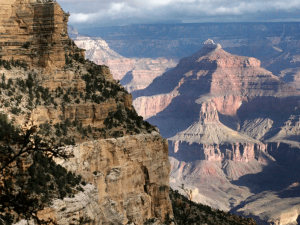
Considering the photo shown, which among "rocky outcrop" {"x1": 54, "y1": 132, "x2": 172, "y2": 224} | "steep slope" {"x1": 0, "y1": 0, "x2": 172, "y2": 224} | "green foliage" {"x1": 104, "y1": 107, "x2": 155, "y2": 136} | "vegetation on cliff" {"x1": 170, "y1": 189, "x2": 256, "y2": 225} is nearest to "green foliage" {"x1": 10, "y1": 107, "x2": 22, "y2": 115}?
"steep slope" {"x1": 0, "y1": 0, "x2": 172, "y2": 224}

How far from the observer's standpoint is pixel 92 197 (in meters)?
39.6

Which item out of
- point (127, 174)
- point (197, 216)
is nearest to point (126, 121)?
point (127, 174)

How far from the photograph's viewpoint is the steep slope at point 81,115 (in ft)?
134

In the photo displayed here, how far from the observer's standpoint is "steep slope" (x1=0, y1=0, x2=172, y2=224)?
40.7 metres

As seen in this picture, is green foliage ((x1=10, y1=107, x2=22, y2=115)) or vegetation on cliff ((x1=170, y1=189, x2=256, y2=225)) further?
vegetation on cliff ((x1=170, y1=189, x2=256, y2=225))

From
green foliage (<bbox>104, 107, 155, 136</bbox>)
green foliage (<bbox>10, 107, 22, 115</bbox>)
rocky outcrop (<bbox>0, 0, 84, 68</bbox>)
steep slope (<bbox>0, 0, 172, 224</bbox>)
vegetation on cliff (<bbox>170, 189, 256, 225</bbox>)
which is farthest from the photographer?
vegetation on cliff (<bbox>170, 189, 256, 225</bbox>)

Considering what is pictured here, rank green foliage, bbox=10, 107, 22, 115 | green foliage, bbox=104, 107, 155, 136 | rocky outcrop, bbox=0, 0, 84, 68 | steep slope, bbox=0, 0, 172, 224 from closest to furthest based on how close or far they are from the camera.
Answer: green foliage, bbox=10, 107, 22, 115 < steep slope, bbox=0, 0, 172, 224 < rocky outcrop, bbox=0, 0, 84, 68 < green foliage, bbox=104, 107, 155, 136

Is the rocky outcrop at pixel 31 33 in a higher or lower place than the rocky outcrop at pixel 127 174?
higher

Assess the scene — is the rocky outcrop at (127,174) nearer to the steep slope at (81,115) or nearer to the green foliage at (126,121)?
the steep slope at (81,115)

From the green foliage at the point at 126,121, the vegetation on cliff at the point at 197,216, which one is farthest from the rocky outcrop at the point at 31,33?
the vegetation on cliff at the point at 197,216

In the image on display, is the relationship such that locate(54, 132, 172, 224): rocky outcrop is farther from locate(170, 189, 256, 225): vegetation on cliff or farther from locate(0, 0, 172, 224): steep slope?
locate(170, 189, 256, 225): vegetation on cliff

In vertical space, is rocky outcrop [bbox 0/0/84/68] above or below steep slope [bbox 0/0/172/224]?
above

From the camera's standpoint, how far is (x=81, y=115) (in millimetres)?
42875

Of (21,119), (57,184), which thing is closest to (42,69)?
(21,119)
